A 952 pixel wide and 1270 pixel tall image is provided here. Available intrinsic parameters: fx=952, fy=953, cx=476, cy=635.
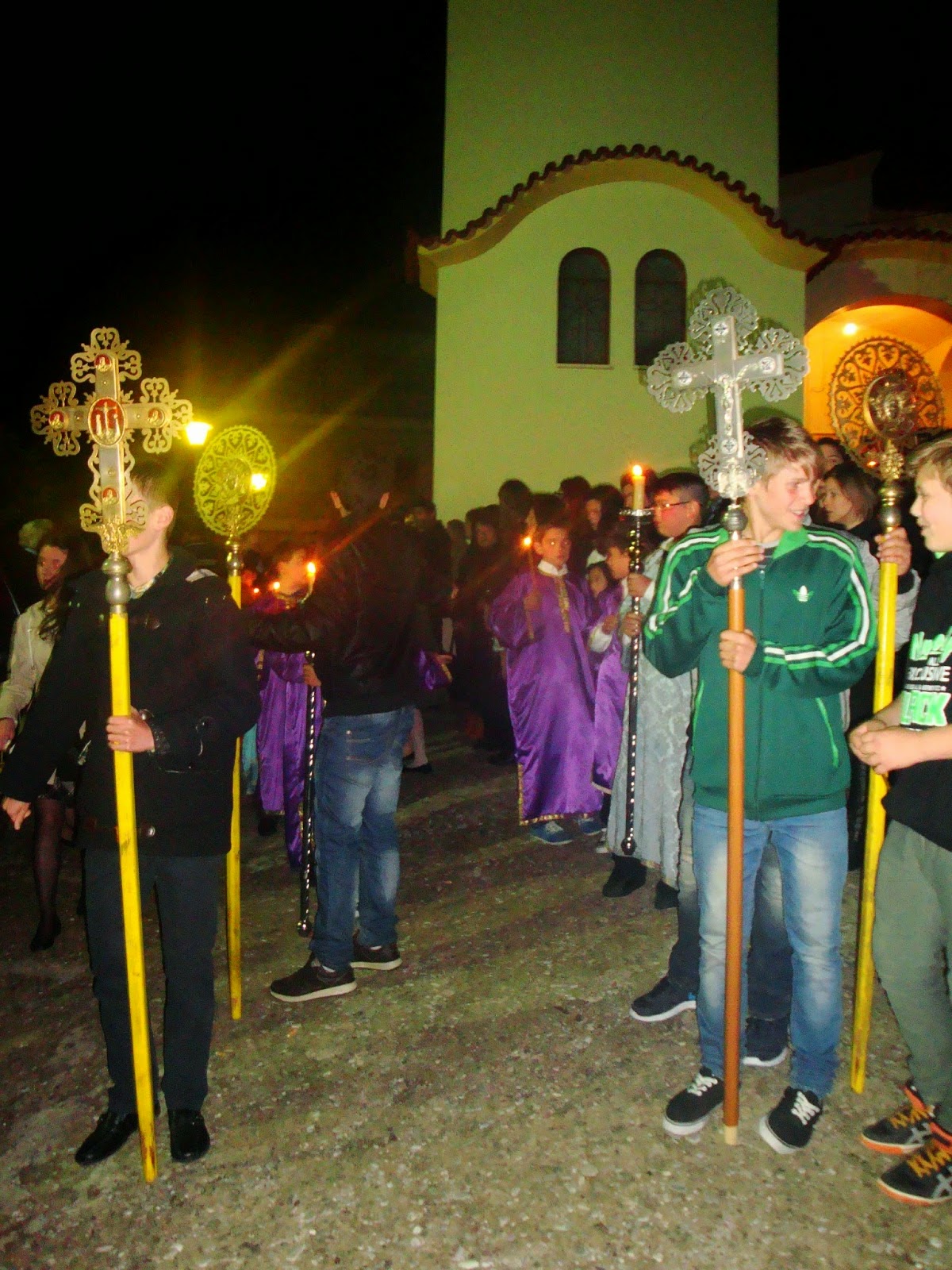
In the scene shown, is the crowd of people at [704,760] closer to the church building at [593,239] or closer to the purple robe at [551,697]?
the purple robe at [551,697]

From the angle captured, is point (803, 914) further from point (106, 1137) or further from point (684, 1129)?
point (106, 1137)

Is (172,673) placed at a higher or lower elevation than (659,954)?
higher

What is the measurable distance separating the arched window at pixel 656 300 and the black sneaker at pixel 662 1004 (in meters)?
10.3

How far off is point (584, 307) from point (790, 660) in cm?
1082

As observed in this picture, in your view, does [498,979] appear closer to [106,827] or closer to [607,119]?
[106,827]

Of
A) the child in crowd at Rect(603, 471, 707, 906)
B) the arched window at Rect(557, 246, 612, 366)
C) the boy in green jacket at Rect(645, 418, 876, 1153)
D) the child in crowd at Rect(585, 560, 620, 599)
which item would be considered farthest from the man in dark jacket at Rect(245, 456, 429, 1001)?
the arched window at Rect(557, 246, 612, 366)

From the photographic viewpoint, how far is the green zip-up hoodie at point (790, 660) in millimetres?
A: 2885

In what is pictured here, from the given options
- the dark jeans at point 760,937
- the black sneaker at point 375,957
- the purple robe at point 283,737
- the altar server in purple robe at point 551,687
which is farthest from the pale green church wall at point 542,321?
the dark jeans at point 760,937

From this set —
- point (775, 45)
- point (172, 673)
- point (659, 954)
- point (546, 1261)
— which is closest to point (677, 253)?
point (775, 45)

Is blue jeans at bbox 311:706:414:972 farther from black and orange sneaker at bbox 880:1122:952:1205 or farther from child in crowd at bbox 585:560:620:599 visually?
child in crowd at bbox 585:560:620:599

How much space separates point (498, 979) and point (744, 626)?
2.16m

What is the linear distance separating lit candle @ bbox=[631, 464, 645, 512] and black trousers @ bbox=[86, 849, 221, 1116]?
2.74 m

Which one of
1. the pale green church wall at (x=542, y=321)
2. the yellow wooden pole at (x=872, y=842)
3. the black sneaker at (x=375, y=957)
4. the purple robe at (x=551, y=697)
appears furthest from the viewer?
the pale green church wall at (x=542, y=321)

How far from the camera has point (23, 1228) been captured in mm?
2721
